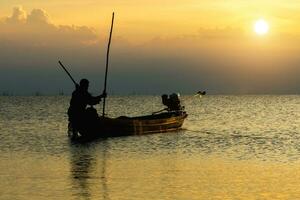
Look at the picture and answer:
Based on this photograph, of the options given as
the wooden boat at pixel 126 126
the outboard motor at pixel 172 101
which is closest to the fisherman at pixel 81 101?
the wooden boat at pixel 126 126

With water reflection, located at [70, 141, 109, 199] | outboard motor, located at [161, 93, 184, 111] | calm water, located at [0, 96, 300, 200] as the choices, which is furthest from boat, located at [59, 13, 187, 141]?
water reflection, located at [70, 141, 109, 199]

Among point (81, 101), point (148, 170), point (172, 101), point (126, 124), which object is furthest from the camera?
point (172, 101)

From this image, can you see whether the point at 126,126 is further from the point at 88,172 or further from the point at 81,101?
the point at 88,172

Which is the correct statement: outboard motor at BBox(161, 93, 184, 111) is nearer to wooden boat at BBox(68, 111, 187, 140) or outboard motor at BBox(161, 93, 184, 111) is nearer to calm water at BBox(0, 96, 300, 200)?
wooden boat at BBox(68, 111, 187, 140)

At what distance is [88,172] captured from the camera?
18.5 metres

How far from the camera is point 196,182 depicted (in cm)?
1667

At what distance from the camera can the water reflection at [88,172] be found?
14828mm

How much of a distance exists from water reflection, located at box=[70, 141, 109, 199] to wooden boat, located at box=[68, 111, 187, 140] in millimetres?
2588

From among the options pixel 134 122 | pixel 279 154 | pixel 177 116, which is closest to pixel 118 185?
pixel 279 154

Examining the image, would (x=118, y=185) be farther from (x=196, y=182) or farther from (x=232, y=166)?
(x=232, y=166)

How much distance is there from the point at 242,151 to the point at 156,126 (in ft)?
30.5

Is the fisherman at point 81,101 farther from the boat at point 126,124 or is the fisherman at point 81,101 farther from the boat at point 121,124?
the boat at point 126,124

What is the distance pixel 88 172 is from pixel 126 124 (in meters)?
13.9

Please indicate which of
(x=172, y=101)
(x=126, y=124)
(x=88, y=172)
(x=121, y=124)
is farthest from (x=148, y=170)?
(x=172, y=101)
